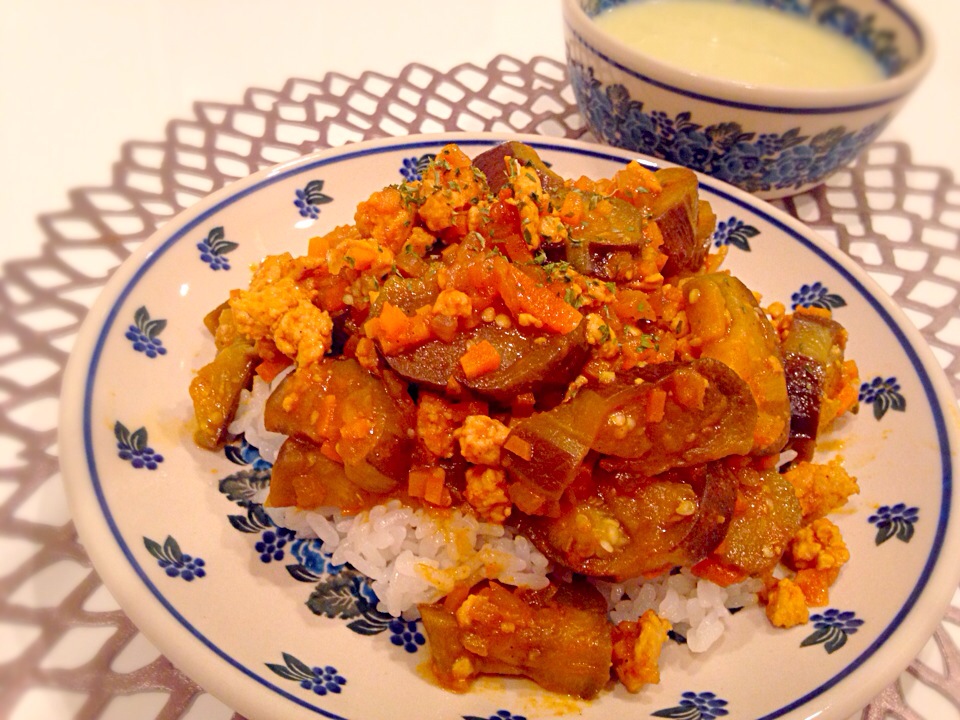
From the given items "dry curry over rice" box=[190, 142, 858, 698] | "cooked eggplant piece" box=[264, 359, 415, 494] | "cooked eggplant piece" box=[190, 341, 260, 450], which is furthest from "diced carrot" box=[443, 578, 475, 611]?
"cooked eggplant piece" box=[190, 341, 260, 450]

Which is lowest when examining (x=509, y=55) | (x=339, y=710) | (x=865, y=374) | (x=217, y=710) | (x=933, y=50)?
(x=217, y=710)

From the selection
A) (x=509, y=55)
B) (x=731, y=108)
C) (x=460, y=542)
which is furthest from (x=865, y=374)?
(x=509, y=55)

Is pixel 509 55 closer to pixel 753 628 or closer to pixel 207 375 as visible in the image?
pixel 207 375

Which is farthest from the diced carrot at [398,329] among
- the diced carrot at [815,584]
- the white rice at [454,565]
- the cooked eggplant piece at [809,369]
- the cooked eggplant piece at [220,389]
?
the diced carrot at [815,584]

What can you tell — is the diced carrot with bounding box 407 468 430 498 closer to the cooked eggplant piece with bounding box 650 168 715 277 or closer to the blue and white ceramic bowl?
the cooked eggplant piece with bounding box 650 168 715 277

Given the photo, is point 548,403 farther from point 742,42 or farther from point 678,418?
point 742,42

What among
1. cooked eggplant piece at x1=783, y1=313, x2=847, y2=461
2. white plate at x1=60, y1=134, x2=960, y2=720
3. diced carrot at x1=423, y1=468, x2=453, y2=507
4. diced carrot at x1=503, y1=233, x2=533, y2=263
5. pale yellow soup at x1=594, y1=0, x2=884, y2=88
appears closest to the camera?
white plate at x1=60, y1=134, x2=960, y2=720

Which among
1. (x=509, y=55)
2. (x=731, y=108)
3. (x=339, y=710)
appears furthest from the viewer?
(x=509, y=55)
